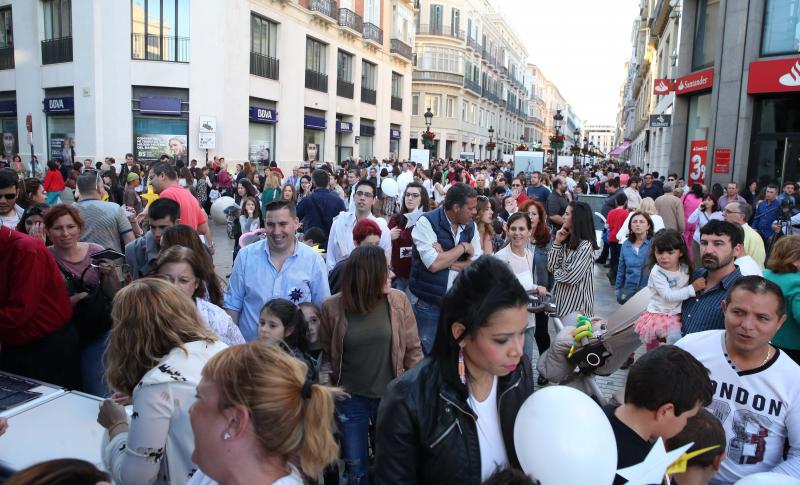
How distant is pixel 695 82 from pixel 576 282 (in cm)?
1584

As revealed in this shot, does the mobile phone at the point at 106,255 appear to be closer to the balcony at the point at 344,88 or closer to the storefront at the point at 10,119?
the storefront at the point at 10,119

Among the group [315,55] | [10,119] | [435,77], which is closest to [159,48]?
[315,55]

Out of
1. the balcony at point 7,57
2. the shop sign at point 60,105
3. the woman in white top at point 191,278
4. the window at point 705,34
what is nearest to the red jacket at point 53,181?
the woman in white top at point 191,278

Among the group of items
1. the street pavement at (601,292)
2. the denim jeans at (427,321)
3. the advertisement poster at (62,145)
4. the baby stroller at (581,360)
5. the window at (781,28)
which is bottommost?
the street pavement at (601,292)

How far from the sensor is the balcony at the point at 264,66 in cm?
2598

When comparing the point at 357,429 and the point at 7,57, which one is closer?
the point at 357,429

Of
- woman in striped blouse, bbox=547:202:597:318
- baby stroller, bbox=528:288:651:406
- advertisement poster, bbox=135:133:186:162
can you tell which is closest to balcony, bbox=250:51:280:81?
advertisement poster, bbox=135:133:186:162

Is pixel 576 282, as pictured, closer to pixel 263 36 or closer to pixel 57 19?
pixel 263 36

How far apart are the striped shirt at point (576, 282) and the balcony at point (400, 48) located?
117 ft

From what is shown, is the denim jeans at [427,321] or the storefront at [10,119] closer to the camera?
the denim jeans at [427,321]

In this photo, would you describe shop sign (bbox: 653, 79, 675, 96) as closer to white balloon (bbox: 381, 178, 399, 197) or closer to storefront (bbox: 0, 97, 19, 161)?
white balloon (bbox: 381, 178, 399, 197)

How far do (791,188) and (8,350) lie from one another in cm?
1424

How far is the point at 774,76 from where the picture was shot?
1559 cm

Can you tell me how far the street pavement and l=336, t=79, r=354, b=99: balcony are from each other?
1887 cm
